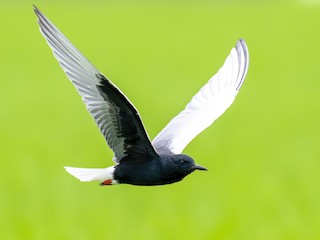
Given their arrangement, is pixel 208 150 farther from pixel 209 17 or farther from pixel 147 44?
pixel 209 17

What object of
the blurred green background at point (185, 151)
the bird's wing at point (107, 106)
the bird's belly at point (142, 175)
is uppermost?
the bird's wing at point (107, 106)

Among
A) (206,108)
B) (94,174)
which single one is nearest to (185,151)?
(206,108)

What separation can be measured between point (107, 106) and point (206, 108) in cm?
143

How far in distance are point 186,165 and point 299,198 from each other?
266 cm

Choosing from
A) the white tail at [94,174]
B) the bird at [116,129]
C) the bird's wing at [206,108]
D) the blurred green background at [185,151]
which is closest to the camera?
the bird at [116,129]

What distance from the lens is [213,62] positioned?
50.8 ft

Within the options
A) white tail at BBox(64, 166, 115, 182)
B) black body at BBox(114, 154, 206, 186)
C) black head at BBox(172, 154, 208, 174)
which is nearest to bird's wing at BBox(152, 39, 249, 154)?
white tail at BBox(64, 166, 115, 182)

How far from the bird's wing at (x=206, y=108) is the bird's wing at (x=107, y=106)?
424mm

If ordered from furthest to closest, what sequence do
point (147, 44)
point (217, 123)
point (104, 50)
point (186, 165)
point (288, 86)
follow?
point (147, 44)
point (104, 50)
point (288, 86)
point (217, 123)
point (186, 165)

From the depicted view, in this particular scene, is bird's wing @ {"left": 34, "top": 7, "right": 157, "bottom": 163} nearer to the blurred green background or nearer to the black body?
the black body

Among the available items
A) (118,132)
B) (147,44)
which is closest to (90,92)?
(118,132)

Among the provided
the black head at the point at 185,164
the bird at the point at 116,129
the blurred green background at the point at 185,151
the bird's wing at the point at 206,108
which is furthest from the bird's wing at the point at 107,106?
the blurred green background at the point at 185,151

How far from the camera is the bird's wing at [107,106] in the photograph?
603 centimetres

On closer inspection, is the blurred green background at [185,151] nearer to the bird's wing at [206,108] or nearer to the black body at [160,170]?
the bird's wing at [206,108]
